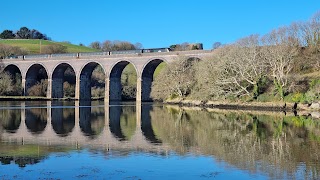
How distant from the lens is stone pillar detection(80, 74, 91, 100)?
6982 centimetres

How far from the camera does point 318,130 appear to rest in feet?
68.4

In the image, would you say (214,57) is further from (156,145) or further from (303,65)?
(156,145)

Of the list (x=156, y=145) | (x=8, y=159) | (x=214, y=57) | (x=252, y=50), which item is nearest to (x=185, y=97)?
(x=214, y=57)

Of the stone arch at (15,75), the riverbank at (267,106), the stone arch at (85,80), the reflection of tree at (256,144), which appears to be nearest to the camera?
the reflection of tree at (256,144)

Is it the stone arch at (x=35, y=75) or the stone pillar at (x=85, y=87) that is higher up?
the stone arch at (x=35, y=75)

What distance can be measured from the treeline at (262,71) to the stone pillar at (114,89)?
1775cm

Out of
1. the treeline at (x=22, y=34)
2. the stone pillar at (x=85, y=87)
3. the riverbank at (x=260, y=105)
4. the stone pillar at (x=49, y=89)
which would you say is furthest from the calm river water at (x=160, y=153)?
the treeline at (x=22, y=34)

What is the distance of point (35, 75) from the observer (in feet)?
255

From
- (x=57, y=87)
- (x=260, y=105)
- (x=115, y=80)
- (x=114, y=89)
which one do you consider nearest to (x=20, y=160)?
(x=260, y=105)

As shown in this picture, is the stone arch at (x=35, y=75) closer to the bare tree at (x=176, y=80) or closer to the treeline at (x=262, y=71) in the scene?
the bare tree at (x=176, y=80)

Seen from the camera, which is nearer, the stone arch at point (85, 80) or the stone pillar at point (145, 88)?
the stone pillar at point (145, 88)

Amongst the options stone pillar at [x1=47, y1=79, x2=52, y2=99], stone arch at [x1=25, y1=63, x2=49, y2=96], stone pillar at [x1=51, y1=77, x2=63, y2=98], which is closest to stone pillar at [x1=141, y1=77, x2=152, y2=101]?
stone pillar at [x1=47, y1=79, x2=52, y2=99]

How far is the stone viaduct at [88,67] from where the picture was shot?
62969mm

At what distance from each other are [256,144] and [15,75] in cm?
7041
